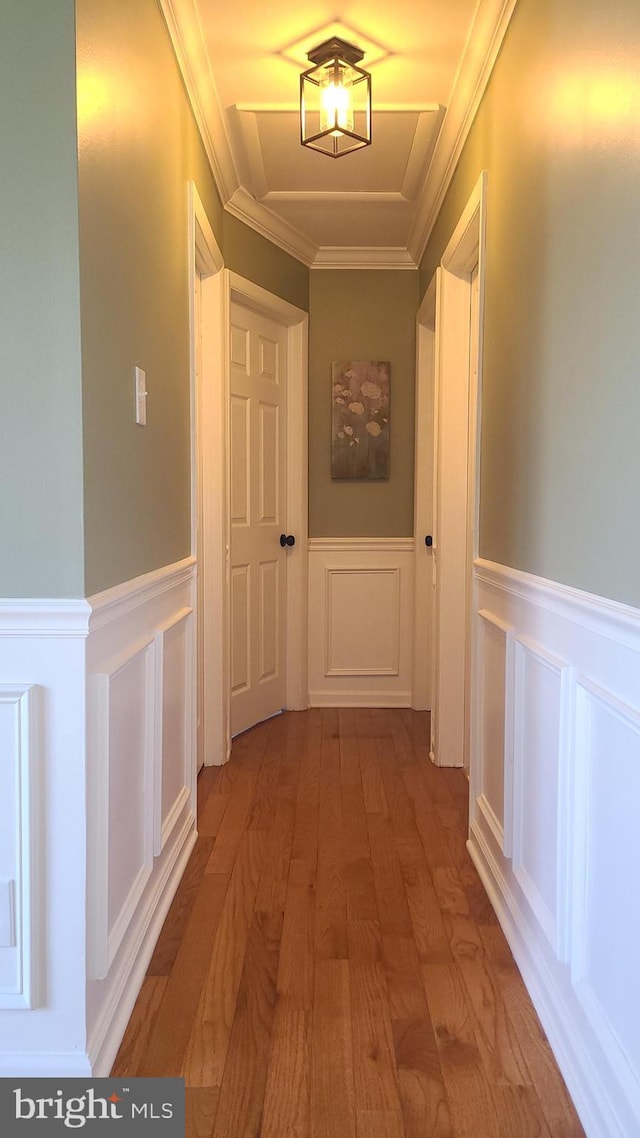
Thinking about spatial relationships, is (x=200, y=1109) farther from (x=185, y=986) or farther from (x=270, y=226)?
(x=270, y=226)

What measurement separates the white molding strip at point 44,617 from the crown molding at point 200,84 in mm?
1584

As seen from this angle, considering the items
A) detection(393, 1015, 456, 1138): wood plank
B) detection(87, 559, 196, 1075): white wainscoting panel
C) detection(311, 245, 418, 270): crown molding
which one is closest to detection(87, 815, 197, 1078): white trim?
detection(87, 559, 196, 1075): white wainscoting panel

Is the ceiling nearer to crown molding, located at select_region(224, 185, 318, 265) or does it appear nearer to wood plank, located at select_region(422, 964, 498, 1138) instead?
crown molding, located at select_region(224, 185, 318, 265)

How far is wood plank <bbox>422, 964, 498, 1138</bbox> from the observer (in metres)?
1.29

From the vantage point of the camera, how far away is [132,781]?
1655 mm

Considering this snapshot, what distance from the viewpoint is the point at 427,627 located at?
12.9 feet

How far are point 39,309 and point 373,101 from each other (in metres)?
1.81

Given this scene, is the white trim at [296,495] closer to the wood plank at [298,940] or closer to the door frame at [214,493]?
the door frame at [214,493]

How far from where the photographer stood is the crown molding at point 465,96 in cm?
200

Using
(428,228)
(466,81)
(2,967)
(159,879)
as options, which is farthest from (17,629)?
(428,228)

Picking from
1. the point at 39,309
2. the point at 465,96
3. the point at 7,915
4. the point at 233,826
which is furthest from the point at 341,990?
the point at 465,96

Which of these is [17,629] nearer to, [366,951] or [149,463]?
[149,463]

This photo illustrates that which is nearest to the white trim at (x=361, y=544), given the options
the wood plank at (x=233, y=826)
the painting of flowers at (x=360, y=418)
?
the painting of flowers at (x=360, y=418)

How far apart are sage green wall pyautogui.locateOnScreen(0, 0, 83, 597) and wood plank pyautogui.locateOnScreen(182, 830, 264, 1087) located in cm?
90
